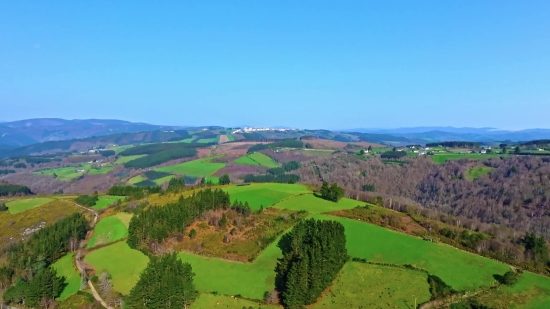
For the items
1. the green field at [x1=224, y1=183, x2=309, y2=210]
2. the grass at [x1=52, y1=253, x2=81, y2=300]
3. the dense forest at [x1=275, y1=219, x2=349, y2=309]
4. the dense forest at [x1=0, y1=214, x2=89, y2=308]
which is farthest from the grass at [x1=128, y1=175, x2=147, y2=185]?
the dense forest at [x1=275, y1=219, x2=349, y2=309]

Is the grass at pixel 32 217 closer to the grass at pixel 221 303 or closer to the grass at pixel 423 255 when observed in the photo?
the grass at pixel 221 303

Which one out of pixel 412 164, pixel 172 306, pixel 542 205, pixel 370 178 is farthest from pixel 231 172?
pixel 172 306

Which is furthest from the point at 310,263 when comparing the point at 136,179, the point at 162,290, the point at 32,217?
the point at 136,179

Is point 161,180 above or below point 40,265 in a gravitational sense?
below

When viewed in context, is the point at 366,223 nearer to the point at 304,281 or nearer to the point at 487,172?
the point at 304,281

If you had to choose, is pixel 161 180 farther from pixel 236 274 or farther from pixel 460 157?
pixel 460 157

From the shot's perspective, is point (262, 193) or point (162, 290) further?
point (262, 193)

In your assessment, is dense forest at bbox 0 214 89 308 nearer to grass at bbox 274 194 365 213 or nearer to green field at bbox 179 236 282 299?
green field at bbox 179 236 282 299
